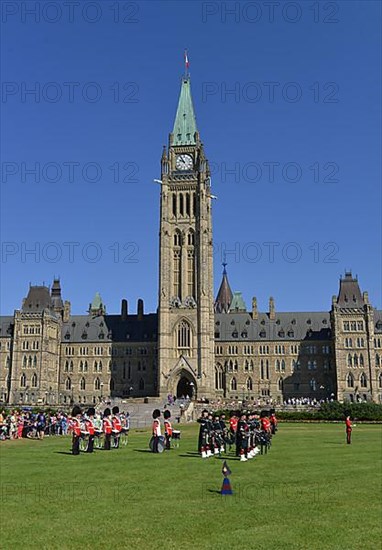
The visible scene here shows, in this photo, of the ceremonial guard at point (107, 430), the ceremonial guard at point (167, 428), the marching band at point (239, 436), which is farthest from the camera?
the ceremonial guard at point (107, 430)

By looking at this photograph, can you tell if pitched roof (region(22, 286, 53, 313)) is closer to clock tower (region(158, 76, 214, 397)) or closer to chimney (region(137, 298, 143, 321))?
chimney (region(137, 298, 143, 321))

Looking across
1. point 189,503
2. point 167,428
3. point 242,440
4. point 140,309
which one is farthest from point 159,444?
point 140,309

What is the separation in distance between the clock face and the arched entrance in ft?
125

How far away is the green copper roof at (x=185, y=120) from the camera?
117188 millimetres

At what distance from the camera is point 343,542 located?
1388cm

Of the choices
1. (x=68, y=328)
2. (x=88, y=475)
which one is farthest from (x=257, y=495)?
Answer: (x=68, y=328)

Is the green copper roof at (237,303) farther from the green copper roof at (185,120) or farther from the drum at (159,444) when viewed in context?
the drum at (159,444)

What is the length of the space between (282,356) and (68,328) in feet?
136

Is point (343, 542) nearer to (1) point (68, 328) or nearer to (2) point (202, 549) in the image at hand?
(2) point (202, 549)

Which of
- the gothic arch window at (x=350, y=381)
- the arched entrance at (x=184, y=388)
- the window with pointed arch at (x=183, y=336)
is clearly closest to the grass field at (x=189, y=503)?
the window with pointed arch at (x=183, y=336)

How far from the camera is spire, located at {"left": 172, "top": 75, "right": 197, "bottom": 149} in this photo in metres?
117

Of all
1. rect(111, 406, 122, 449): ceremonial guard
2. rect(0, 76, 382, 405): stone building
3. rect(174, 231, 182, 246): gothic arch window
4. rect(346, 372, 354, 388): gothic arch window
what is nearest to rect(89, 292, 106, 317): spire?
rect(0, 76, 382, 405): stone building

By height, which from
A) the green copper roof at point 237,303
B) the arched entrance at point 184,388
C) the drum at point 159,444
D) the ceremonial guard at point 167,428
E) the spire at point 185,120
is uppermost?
the spire at point 185,120

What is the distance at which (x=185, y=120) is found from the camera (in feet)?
390
